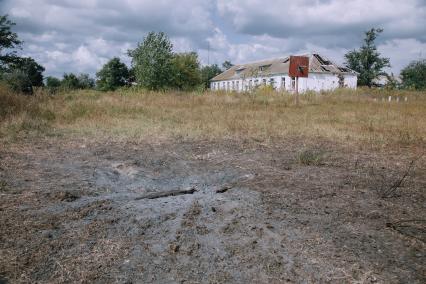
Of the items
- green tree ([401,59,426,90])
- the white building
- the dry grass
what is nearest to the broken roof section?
the white building

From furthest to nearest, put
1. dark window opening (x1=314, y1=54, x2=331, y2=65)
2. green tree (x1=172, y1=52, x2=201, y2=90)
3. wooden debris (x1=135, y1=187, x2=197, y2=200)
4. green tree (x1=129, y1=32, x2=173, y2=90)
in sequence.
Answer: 1. green tree (x1=172, y1=52, x2=201, y2=90)
2. dark window opening (x1=314, y1=54, x2=331, y2=65)
3. green tree (x1=129, y1=32, x2=173, y2=90)
4. wooden debris (x1=135, y1=187, x2=197, y2=200)

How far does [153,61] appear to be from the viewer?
33.1 metres

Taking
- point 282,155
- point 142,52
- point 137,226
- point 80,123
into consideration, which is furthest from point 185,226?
point 142,52

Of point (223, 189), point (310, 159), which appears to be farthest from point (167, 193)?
point (310, 159)

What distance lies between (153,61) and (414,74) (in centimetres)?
3682

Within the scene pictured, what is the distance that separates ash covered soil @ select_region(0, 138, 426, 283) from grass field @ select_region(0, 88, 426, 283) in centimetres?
1

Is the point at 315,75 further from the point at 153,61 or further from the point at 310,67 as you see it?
the point at 153,61

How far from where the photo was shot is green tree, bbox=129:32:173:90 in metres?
33.2

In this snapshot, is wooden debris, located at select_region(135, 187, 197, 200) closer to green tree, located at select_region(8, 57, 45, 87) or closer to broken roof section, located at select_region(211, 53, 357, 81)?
green tree, located at select_region(8, 57, 45, 87)

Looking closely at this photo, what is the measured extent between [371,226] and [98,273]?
7.44 feet

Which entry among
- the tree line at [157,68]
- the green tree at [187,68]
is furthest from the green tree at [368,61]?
the green tree at [187,68]

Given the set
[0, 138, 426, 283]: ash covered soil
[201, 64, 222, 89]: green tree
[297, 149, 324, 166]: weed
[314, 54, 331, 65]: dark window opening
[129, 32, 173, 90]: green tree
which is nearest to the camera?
[0, 138, 426, 283]: ash covered soil

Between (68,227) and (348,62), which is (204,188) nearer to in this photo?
(68,227)

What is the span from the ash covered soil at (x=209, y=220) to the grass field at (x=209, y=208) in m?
0.01
